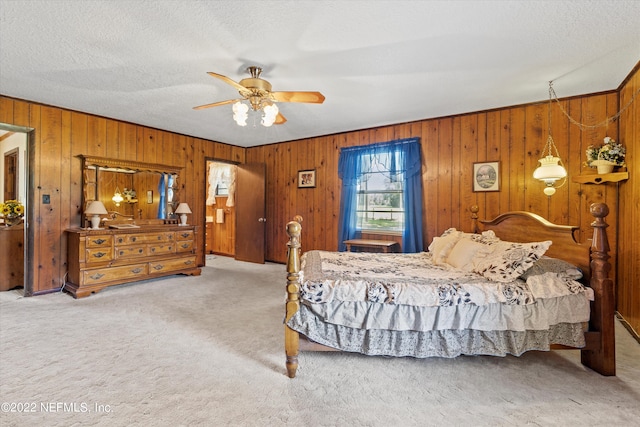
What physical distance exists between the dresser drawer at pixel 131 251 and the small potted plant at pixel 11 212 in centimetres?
162

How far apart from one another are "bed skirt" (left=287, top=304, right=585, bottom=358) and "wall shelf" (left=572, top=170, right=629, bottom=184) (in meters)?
1.81

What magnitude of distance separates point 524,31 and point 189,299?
13.5 feet

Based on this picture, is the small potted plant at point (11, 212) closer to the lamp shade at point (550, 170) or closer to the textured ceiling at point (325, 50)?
the textured ceiling at point (325, 50)

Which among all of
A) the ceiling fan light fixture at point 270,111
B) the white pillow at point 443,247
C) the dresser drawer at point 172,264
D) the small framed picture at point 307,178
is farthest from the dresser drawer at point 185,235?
the white pillow at point 443,247

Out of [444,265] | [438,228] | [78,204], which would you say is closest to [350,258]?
[444,265]

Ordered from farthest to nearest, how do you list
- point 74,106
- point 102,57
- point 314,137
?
point 314,137, point 74,106, point 102,57

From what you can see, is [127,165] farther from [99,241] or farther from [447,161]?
[447,161]

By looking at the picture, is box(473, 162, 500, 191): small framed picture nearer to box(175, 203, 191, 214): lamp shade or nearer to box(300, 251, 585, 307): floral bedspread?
box(300, 251, 585, 307): floral bedspread

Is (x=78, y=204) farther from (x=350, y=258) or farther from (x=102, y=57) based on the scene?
(x=350, y=258)

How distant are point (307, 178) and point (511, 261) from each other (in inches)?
152

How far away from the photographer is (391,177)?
4645 mm

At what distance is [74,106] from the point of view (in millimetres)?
3881

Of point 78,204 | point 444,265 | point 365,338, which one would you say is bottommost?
point 365,338

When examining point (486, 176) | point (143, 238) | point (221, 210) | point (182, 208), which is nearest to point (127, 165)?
point (182, 208)
